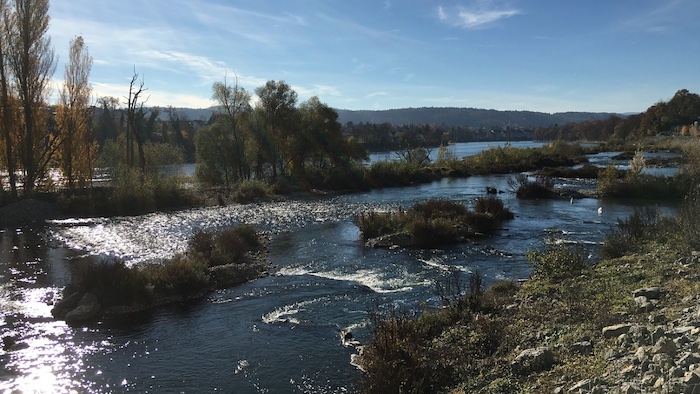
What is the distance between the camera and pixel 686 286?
329 inches

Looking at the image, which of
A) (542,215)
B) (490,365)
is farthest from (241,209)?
(490,365)

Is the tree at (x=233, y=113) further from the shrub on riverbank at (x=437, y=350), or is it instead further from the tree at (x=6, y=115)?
the shrub on riverbank at (x=437, y=350)

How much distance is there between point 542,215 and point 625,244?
14.9m

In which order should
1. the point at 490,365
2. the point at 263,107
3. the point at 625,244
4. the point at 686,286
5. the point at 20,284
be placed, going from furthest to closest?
1. the point at 263,107
2. the point at 20,284
3. the point at 625,244
4. the point at 686,286
5. the point at 490,365

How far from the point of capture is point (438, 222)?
22625mm

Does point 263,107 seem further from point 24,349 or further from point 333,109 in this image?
point 24,349

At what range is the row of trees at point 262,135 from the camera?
175 feet

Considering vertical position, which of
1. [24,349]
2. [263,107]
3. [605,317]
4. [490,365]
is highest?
[263,107]

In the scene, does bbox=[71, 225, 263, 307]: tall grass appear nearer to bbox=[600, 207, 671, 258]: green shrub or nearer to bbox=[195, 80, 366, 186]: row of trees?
bbox=[600, 207, 671, 258]: green shrub

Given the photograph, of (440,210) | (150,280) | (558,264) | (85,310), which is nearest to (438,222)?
(440,210)

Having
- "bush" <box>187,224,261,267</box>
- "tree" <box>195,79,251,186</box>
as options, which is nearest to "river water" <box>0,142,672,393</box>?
"bush" <box>187,224,261,267</box>

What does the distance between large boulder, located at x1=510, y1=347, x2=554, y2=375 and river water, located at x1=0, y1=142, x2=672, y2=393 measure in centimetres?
320

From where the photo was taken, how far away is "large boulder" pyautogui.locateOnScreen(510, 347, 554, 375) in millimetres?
6750

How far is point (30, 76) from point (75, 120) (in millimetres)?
6194
